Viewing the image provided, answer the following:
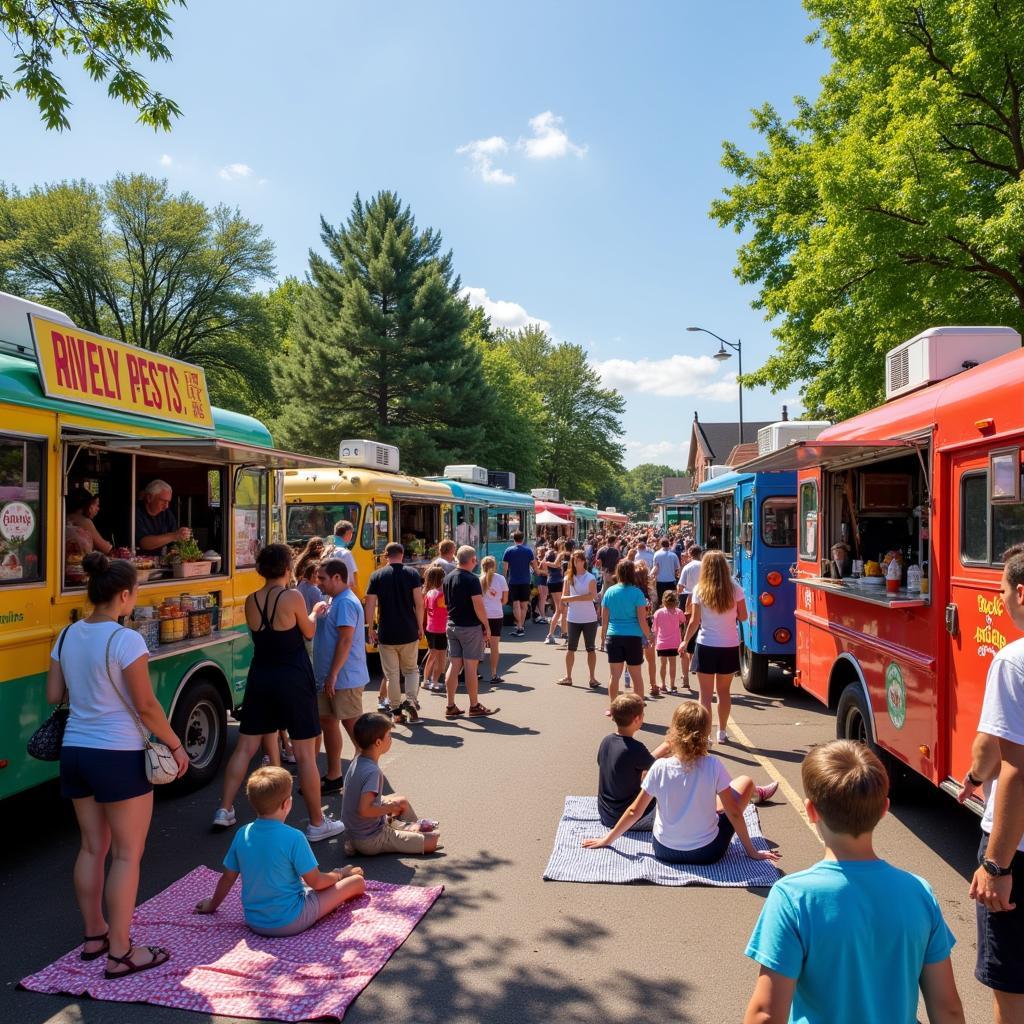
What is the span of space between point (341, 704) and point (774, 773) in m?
3.54

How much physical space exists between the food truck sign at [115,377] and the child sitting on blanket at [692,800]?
4.28 m

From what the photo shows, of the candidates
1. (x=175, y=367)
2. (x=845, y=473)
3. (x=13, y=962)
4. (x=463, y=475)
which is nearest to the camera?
(x=13, y=962)

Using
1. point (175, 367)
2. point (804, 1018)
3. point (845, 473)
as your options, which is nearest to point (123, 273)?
point (175, 367)

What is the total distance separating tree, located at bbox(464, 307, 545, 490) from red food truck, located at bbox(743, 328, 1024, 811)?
25.2 m

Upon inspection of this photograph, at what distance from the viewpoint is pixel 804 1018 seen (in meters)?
2.00

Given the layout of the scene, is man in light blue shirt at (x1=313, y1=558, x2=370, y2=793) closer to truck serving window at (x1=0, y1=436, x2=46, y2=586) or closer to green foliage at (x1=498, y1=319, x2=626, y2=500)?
truck serving window at (x1=0, y1=436, x2=46, y2=586)

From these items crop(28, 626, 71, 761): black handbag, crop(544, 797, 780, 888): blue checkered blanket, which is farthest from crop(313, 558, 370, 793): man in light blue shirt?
crop(28, 626, 71, 761): black handbag

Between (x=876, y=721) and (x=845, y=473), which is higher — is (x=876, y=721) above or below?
below

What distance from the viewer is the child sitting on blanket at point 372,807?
506 centimetres

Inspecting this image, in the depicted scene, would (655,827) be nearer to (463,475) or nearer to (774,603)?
(774,603)

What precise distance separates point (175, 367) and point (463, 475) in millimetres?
12772

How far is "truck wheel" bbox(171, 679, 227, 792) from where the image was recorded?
6340 millimetres

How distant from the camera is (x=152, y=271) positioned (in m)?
36.1

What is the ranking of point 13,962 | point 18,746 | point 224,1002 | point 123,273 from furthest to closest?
point 123,273
point 18,746
point 13,962
point 224,1002
